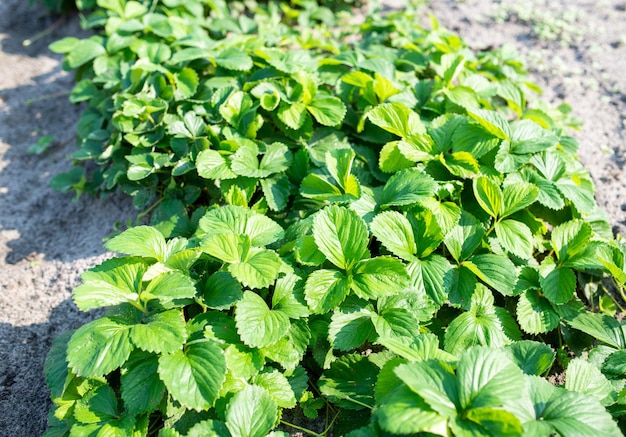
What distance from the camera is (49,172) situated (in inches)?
122

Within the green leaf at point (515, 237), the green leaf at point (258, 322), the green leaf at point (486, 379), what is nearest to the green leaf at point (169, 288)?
the green leaf at point (258, 322)

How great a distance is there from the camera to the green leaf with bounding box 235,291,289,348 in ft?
5.16

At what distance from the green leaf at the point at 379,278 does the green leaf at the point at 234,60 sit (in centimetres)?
130

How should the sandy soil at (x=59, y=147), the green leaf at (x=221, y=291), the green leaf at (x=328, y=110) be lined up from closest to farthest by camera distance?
the green leaf at (x=221, y=291) < the sandy soil at (x=59, y=147) < the green leaf at (x=328, y=110)

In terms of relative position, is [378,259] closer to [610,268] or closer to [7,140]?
[610,268]

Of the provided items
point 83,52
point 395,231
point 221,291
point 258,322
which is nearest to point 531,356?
point 395,231

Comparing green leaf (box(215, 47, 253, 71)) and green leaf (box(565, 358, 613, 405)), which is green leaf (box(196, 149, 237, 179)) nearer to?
green leaf (box(215, 47, 253, 71))

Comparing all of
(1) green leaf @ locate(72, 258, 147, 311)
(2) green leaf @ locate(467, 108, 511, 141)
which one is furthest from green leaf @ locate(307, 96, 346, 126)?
(1) green leaf @ locate(72, 258, 147, 311)

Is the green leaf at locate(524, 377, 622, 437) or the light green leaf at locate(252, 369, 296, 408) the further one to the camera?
the light green leaf at locate(252, 369, 296, 408)

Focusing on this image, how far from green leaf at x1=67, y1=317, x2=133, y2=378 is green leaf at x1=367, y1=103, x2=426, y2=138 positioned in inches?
50.9

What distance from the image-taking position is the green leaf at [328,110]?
233cm

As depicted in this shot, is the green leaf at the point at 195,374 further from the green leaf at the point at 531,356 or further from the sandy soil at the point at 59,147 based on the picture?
the green leaf at the point at 531,356

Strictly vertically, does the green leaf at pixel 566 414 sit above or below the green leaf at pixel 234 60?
below

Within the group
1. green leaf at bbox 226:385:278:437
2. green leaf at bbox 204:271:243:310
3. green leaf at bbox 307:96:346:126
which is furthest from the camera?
green leaf at bbox 307:96:346:126
